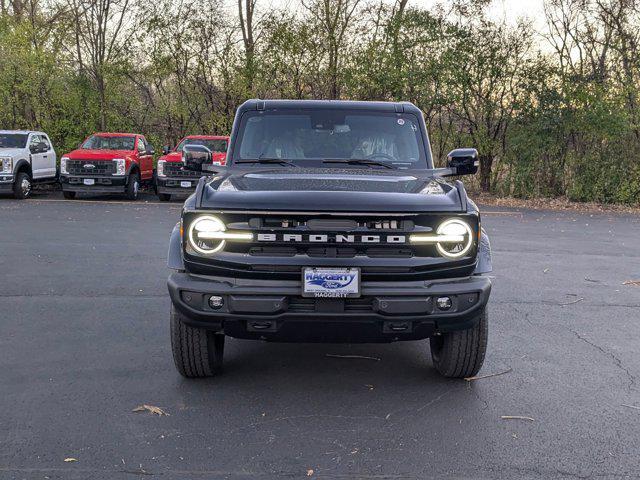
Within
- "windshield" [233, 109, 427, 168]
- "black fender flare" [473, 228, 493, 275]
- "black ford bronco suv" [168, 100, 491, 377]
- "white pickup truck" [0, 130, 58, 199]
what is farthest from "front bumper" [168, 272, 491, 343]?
"white pickup truck" [0, 130, 58, 199]

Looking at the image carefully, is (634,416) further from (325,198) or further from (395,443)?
(325,198)

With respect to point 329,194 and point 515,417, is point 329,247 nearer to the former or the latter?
point 329,194

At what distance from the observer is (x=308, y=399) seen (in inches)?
173

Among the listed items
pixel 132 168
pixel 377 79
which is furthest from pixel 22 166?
pixel 377 79

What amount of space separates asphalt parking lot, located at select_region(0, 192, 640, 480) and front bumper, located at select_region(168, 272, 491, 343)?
49 centimetres

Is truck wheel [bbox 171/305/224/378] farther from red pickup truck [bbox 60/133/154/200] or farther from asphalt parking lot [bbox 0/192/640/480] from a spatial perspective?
red pickup truck [bbox 60/133/154/200]

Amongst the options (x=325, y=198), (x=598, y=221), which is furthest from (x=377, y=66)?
(x=325, y=198)

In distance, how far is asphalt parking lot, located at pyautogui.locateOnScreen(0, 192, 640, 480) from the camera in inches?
138

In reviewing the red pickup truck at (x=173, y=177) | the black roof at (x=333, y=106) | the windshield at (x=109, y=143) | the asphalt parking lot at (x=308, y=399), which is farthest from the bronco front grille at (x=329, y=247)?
the windshield at (x=109, y=143)

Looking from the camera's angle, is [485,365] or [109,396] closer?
[109,396]

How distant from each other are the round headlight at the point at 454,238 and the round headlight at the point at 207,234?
4.17ft

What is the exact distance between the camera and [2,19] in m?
25.7

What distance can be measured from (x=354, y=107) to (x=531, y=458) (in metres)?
3.28

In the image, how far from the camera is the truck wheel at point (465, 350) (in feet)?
Result: 15.1
